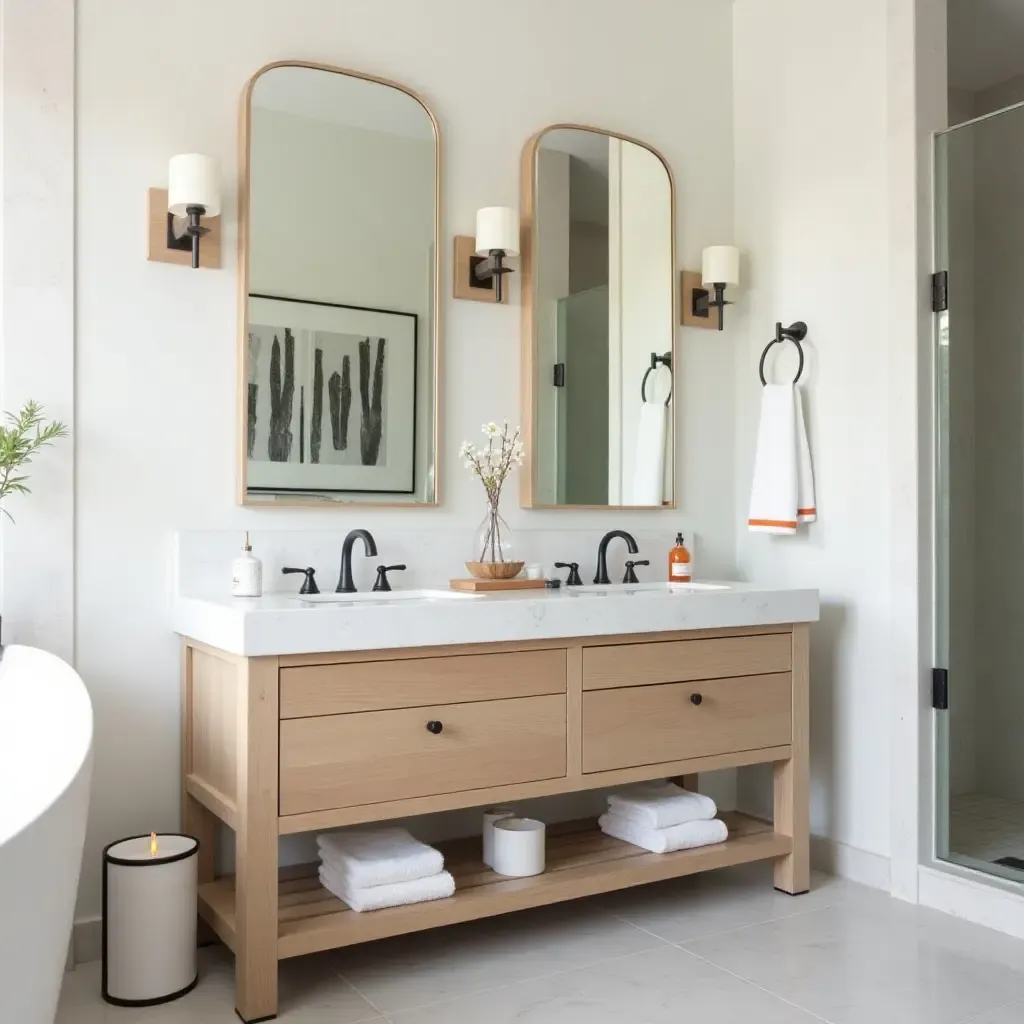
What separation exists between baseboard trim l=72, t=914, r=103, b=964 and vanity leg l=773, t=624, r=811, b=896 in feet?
5.44

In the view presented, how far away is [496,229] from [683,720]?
131 centimetres

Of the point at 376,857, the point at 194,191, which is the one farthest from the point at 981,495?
the point at 194,191

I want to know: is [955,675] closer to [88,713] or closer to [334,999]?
[334,999]

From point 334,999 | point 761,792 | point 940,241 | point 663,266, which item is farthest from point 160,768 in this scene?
point 940,241

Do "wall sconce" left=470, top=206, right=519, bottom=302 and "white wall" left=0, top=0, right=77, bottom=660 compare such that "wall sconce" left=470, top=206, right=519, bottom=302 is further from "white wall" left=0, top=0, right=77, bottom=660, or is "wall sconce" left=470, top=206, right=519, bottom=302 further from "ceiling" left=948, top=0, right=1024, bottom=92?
"ceiling" left=948, top=0, right=1024, bottom=92

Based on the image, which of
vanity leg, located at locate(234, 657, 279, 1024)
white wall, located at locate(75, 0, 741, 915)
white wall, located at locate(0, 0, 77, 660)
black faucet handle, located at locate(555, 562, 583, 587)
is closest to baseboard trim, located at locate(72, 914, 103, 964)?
white wall, located at locate(75, 0, 741, 915)

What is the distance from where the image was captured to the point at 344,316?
2.65 meters

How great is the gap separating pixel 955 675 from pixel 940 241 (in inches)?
43.1

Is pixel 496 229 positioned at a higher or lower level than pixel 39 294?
higher

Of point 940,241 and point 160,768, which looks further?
point 940,241

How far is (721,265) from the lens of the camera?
3.14 m

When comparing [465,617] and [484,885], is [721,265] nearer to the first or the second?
[465,617]

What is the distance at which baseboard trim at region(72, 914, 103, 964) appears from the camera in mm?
2314

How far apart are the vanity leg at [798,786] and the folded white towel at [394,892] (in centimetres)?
96
